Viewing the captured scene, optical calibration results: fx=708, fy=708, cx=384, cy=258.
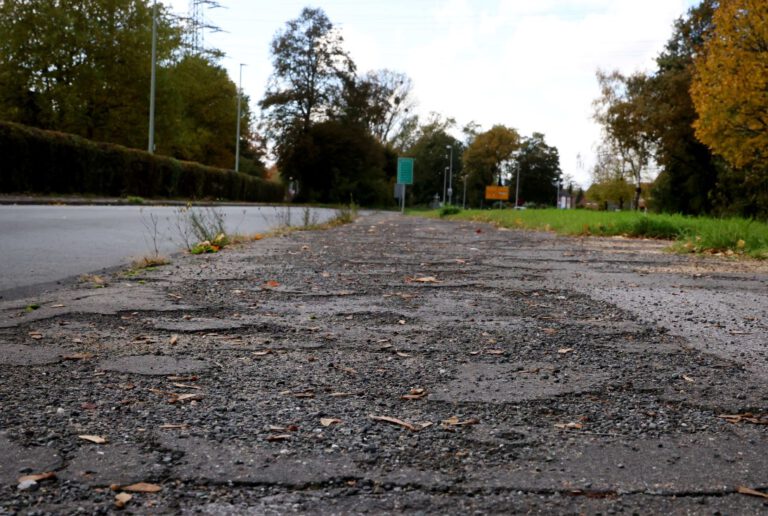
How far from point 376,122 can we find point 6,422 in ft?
214

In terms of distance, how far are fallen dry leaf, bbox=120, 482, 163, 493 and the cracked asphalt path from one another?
0.02 meters

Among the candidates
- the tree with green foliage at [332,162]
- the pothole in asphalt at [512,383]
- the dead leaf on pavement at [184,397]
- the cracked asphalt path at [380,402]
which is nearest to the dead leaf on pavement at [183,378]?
the cracked asphalt path at [380,402]

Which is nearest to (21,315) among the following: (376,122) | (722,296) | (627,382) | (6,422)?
(6,422)

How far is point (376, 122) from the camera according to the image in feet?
216

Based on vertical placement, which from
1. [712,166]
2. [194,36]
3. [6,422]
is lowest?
[6,422]

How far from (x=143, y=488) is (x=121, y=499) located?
73mm

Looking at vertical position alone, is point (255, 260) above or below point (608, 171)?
below

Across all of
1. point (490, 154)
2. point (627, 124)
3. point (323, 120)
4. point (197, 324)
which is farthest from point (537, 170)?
point (197, 324)

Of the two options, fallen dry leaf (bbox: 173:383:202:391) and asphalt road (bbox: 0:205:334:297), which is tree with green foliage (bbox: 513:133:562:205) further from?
fallen dry leaf (bbox: 173:383:202:391)

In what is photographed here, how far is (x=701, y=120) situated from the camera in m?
22.5

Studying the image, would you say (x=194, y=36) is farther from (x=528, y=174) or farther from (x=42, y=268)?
(x=528, y=174)

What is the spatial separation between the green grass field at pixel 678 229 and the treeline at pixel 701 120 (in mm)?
7140

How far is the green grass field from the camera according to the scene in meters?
9.33

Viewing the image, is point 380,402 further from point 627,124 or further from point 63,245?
point 627,124
